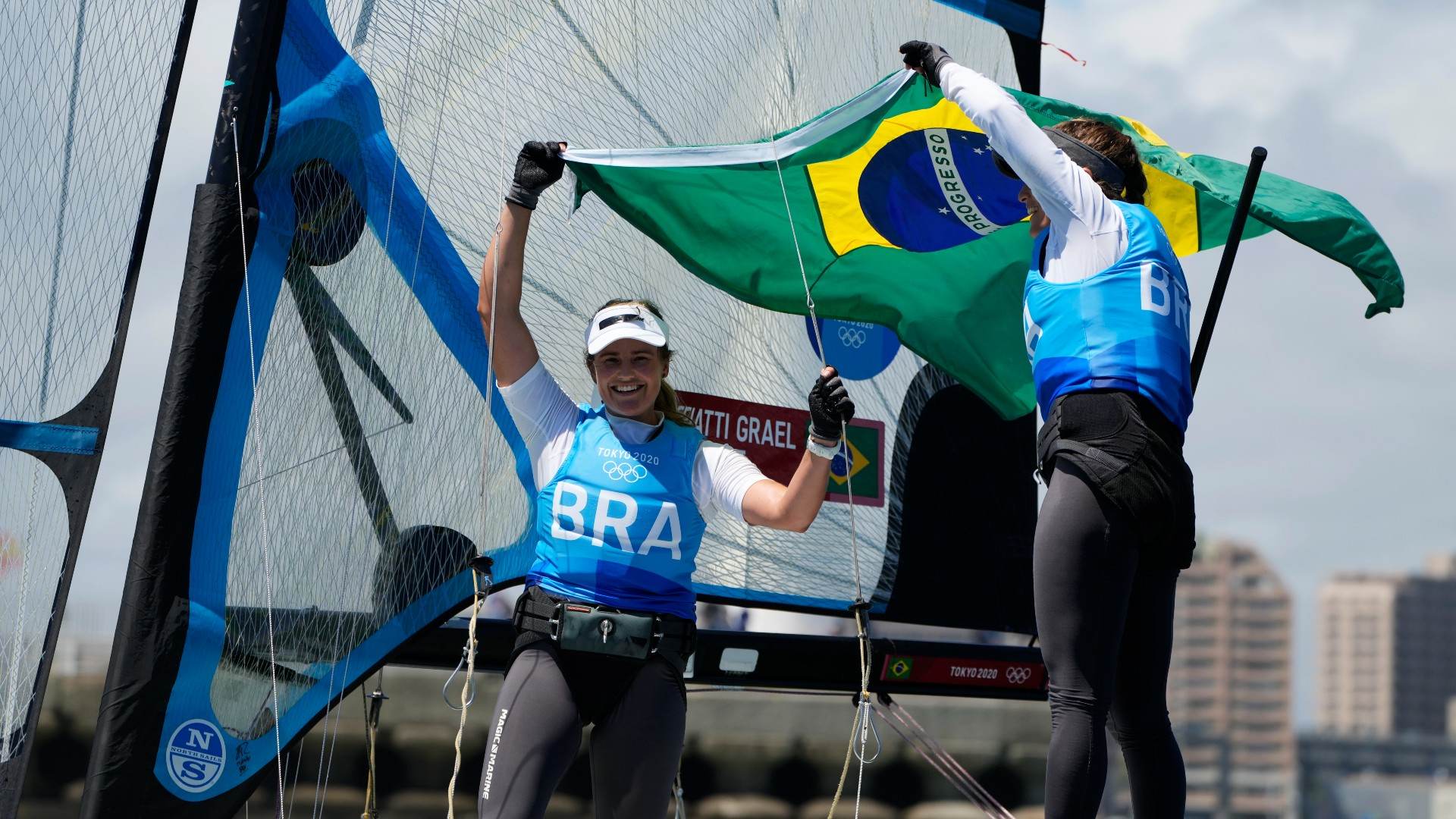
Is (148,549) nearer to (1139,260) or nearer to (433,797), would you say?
(1139,260)

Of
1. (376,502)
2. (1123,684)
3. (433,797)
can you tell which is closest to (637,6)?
(376,502)

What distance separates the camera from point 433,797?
320 inches

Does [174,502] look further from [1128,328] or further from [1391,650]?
[1391,650]

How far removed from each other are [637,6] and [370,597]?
59.2 inches

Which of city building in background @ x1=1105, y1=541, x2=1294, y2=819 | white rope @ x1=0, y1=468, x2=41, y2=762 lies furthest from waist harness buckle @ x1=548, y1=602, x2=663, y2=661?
city building in background @ x1=1105, y1=541, x2=1294, y2=819

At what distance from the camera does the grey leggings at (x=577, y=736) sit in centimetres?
227

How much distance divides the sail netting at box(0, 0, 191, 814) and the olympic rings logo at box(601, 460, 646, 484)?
0.97 m

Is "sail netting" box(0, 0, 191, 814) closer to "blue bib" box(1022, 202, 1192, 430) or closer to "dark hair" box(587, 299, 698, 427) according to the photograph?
"dark hair" box(587, 299, 698, 427)

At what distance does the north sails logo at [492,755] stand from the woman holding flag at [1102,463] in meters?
0.87

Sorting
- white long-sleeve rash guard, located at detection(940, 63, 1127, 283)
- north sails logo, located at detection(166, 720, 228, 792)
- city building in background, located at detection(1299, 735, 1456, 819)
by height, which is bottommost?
city building in background, located at detection(1299, 735, 1456, 819)

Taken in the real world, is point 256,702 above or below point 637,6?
below

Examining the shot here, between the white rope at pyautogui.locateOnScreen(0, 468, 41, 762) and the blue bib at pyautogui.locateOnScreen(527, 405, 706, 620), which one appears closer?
the blue bib at pyautogui.locateOnScreen(527, 405, 706, 620)

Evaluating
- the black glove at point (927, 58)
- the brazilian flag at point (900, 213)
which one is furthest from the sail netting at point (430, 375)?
the black glove at point (927, 58)

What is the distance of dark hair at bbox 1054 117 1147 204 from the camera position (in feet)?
7.97
